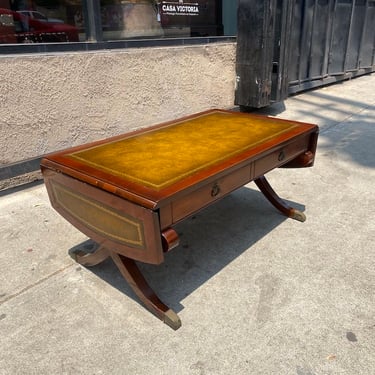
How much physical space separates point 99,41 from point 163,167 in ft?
7.44

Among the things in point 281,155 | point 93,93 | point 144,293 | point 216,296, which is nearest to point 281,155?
point 281,155

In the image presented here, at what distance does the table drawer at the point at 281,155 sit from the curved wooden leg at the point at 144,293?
2.52 feet

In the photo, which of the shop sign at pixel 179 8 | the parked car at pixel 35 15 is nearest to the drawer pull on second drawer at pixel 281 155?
the parked car at pixel 35 15

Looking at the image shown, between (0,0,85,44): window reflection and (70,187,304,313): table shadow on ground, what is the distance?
74.7 inches

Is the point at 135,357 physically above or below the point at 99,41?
below

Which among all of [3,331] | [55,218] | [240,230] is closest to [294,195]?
[240,230]

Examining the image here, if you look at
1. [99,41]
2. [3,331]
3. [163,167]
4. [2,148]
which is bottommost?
[3,331]

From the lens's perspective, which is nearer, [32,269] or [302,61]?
[32,269]

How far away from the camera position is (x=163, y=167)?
1.62 m

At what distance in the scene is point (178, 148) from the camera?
6.16 ft

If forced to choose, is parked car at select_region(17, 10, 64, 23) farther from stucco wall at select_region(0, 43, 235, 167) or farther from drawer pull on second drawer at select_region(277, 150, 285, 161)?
drawer pull on second drawer at select_region(277, 150, 285, 161)

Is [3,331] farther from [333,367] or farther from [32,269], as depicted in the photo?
[333,367]

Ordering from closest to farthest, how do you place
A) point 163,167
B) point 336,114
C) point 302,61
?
1. point 163,167
2. point 336,114
3. point 302,61

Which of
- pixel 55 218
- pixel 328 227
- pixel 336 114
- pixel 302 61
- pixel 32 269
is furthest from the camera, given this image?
pixel 302 61
